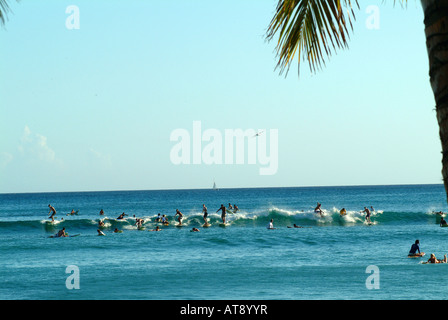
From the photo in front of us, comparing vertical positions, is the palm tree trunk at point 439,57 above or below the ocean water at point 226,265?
above

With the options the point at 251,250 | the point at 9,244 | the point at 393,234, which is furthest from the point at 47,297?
the point at 393,234

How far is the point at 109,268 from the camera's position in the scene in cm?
2503

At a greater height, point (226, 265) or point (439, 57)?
point (439, 57)

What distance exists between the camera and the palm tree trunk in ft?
8.36

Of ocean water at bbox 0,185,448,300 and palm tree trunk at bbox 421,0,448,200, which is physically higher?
palm tree trunk at bbox 421,0,448,200

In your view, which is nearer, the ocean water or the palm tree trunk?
the palm tree trunk

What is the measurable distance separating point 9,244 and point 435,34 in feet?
128

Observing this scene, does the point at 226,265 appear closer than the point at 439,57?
No

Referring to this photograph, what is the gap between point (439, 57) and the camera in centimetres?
261

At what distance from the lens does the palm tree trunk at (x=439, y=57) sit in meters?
2.55

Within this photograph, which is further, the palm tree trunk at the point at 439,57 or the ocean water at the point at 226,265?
the ocean water at the point at 226,265

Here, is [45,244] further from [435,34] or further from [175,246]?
[435,34]
